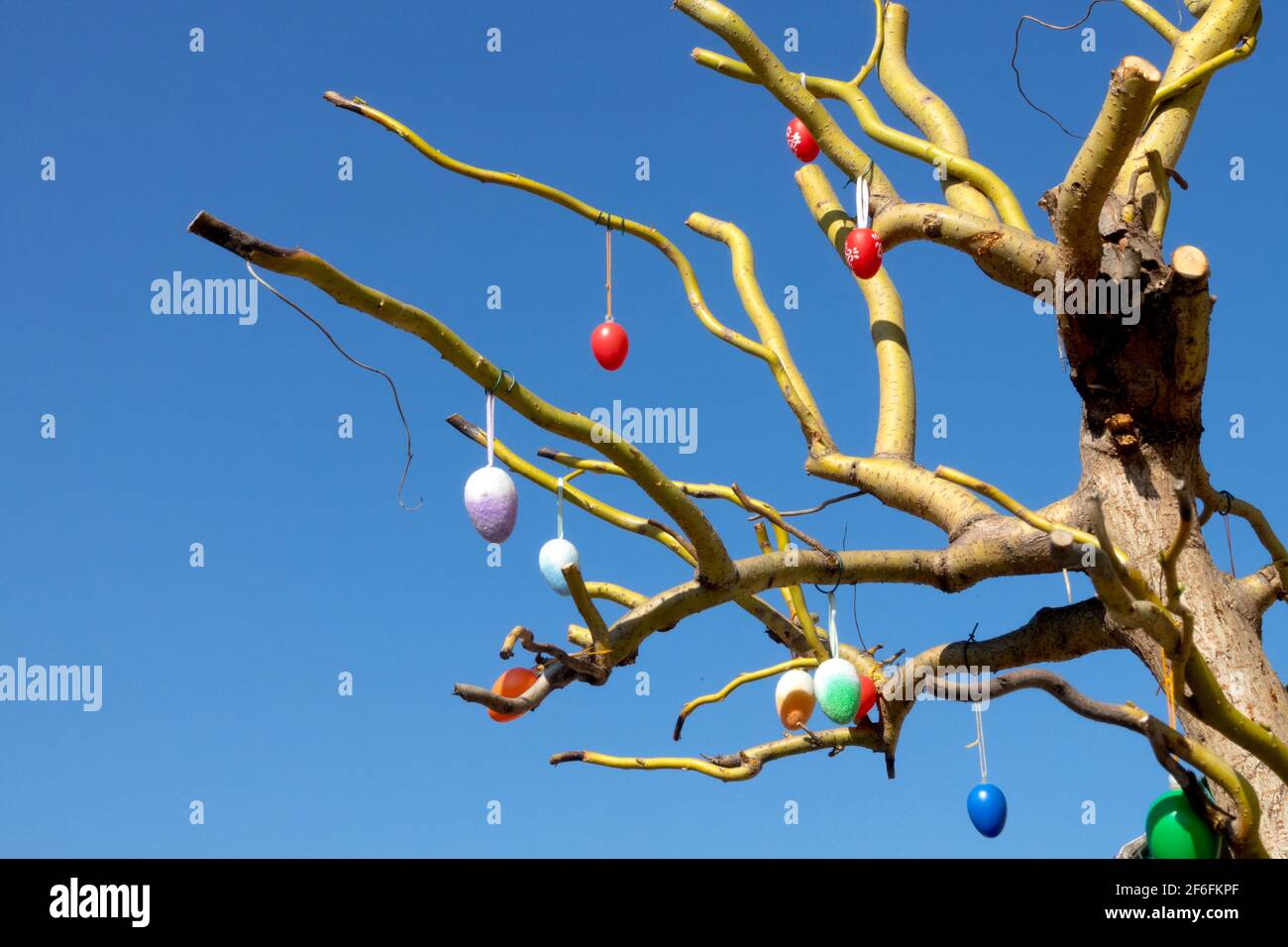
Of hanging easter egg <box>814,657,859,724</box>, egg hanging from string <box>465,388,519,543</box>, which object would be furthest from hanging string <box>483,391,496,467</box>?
hanging easter egg <box>814,657,859,724</box>

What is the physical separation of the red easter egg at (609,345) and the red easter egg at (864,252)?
91 centimetres

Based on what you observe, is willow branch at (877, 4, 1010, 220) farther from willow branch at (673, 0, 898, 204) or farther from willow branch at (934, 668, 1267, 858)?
willow branch at (934, 668, 1267, 858)

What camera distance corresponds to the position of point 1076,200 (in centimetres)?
429

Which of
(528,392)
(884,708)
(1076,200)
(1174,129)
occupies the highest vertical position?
(1174,129)

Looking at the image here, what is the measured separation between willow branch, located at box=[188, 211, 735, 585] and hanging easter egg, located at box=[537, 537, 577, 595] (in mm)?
527

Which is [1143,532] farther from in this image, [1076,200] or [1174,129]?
[1174,129]

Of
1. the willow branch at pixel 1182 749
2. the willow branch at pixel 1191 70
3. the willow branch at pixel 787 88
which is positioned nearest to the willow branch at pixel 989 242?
the willow branch at pixel 787 88

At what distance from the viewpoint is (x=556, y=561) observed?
15.3ft

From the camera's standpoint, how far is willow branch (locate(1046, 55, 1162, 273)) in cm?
402

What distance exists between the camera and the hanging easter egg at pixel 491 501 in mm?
4176

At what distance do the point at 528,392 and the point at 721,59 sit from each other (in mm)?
2438

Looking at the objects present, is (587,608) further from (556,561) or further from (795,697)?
(795,697)
